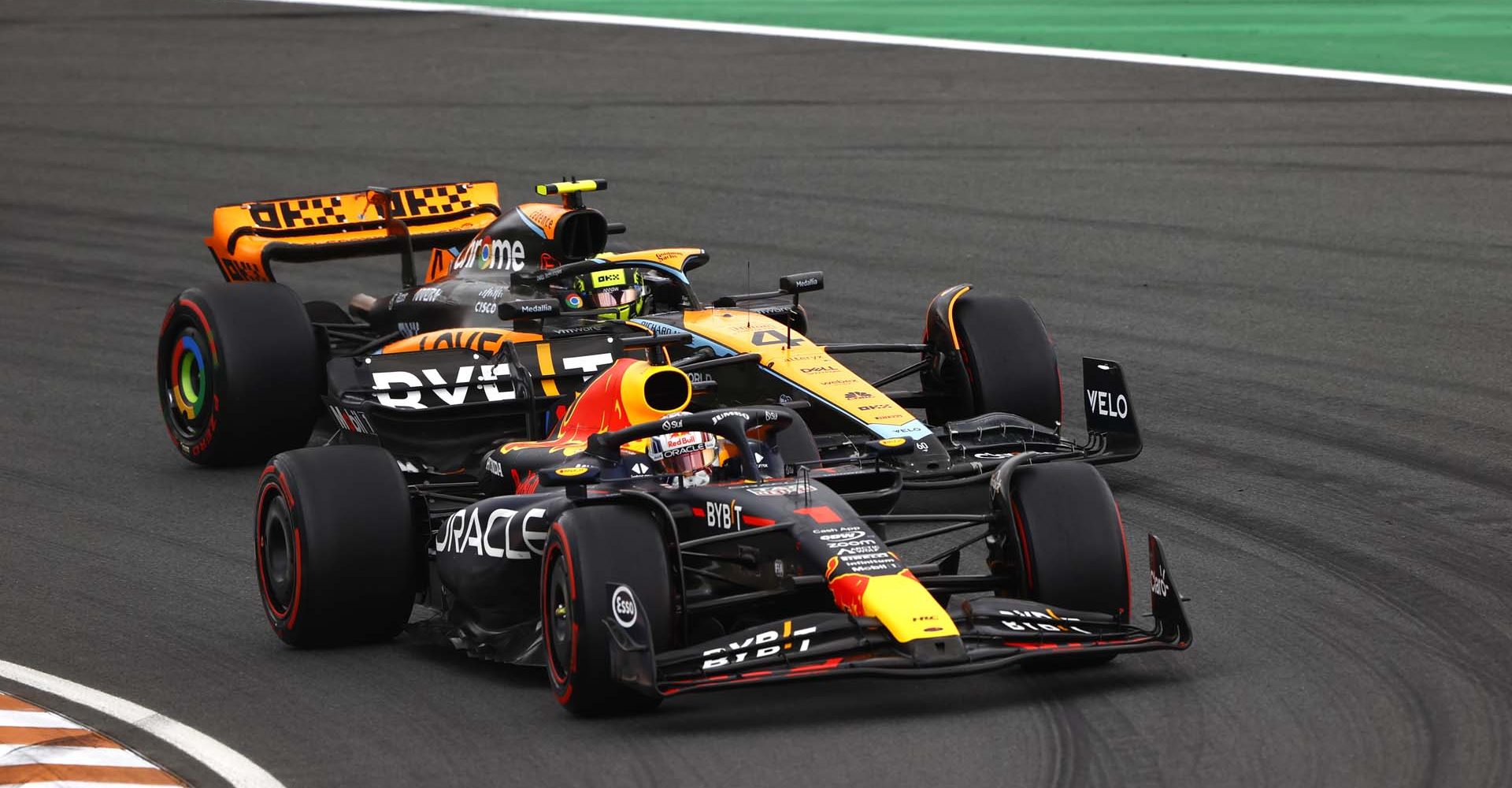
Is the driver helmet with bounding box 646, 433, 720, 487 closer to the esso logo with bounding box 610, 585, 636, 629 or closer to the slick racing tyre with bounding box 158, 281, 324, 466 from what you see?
the esso logo with bounding box 610, 585, 636, 629

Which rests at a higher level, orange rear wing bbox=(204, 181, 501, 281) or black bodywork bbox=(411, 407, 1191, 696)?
orange rear wing bbox=(204, 181, 501, 281)

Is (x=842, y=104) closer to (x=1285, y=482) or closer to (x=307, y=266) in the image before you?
(x=307, y=266)

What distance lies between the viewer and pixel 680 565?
336 inches

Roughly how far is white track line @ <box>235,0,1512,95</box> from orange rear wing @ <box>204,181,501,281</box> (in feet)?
41.2

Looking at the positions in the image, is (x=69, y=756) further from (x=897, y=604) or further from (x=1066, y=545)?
(x=1066, y=545)

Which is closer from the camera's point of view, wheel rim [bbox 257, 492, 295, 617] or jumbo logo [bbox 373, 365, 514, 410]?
wheel rim [bbox 257, 492, 295, 617]

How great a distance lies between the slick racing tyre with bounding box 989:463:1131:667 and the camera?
29.1 feet

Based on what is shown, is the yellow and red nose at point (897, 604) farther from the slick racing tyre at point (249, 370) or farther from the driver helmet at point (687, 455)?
the slick racing tyre at point (249, 370)

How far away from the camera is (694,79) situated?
26344mm

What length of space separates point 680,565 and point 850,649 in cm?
82

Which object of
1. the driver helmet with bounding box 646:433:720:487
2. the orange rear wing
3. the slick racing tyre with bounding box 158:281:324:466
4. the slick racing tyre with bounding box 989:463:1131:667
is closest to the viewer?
the slick racing tyre with bounding box 989:463:1131:667

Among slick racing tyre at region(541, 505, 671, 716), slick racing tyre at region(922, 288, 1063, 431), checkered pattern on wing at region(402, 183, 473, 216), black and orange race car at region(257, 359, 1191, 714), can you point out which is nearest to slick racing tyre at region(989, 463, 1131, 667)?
black and orange race car at region(257, 359, 1191, 714)

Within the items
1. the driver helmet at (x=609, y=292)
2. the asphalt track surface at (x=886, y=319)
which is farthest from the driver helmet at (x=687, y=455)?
the driver helmet at (x=609, y=292)

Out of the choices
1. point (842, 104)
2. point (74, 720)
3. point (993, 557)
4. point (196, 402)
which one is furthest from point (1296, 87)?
point (74, 720)
